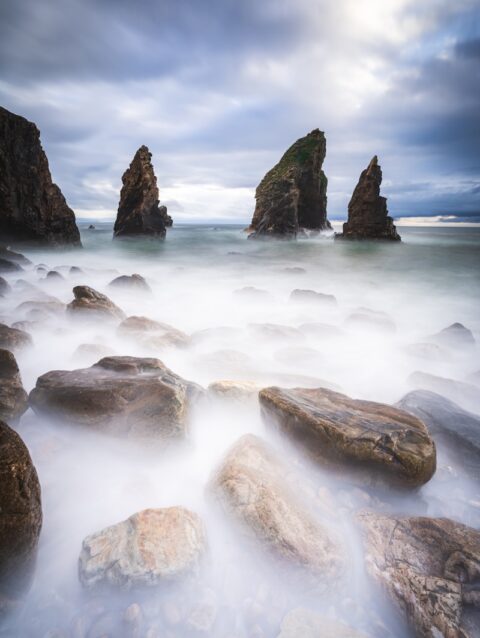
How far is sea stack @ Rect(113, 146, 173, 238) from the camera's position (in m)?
36.1

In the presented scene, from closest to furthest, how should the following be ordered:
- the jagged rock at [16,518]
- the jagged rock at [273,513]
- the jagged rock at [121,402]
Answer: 1. the jagged rock at [16,518]
2. the jagged rock at [273,513]
3. the jagged rock at [121,402]

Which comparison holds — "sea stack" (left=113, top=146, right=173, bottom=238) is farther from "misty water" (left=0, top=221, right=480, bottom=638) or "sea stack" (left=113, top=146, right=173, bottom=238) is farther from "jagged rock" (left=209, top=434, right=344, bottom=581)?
"jagged rock" (left=209, top=434, right=344, bottom=581)

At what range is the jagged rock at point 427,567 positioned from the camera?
5.86 feet

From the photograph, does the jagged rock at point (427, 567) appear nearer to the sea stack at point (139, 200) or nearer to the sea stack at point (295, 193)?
the sea stack at point (139, 200)

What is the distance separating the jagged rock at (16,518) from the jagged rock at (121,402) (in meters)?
1.06

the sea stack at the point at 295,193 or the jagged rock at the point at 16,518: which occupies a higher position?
the sea stack at the point at 295,193

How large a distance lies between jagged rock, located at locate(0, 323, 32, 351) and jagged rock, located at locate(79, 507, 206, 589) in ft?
12.5

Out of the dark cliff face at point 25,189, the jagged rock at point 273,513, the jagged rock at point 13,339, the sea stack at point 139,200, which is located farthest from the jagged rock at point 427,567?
the sea stack at point 139,200

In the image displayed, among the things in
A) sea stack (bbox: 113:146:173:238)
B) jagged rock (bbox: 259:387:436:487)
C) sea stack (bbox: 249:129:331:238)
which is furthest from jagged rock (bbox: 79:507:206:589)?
sea stack (bbox: 249:129:331:238)

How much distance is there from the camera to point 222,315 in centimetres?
868

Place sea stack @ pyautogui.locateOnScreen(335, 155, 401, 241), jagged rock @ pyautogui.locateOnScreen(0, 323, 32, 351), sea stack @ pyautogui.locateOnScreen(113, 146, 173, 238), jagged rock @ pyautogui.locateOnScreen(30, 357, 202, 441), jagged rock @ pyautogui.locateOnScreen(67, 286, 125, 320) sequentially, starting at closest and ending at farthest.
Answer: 1. jagged rock @ pyautogui.locateOnScreen(30, 357, 202, 441)
2. jagged rock @ pyautogui.locateOnScreen(0, 323, 32, 351)
3. jagged rock @ pyautogui.locateOnScreen(67, 286, 125, 320)
4. sea stack @ pyautogui.locateOnScreen(113, 146, 173, 238)
5. sea stack @ pyautogui.locateOnScreen(335, 155, 401, 241)

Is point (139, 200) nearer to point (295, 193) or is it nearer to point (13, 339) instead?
point (295, 193)

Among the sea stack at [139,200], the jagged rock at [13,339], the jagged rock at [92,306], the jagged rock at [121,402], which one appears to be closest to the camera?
the jagged rock at [121,402]

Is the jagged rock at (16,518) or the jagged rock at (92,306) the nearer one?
the jagged rock at (16,518)
